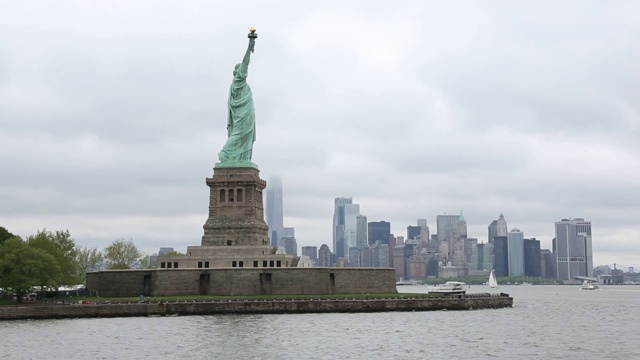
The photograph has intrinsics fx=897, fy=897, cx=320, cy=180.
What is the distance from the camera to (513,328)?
8062cm

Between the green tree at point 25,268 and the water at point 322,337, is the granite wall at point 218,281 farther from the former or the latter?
the water at point 322,337

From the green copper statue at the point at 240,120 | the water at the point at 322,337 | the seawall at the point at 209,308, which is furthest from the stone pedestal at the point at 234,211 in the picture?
the water at the point at 322,337

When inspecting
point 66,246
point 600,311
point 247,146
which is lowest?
point 600,311

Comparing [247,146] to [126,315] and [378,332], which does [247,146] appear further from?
[378,332]

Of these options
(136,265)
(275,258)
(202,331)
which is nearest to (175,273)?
(275,258)

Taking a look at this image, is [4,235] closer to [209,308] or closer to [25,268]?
[25,268]

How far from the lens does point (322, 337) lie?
6981cm

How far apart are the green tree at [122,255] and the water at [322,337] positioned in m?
57.9

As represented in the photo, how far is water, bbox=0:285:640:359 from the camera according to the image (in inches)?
2384

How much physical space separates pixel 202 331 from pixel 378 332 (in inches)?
569

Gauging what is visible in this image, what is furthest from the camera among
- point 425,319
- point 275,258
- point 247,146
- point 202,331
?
point 247,146

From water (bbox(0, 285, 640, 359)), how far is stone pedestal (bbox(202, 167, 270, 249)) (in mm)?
19517

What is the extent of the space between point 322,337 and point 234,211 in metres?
40.4

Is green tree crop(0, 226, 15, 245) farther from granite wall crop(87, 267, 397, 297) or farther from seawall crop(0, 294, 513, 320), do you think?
seawall crop(0, 294, 513, 320)
